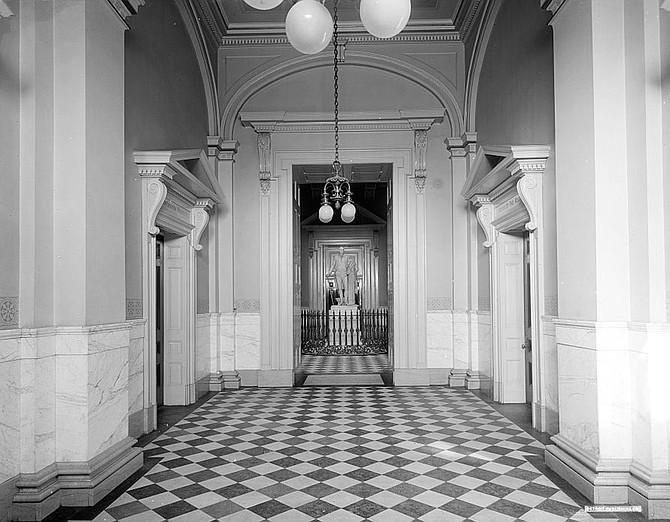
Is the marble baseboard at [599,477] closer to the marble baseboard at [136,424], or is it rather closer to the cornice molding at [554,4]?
the cornice molding at [554,4]

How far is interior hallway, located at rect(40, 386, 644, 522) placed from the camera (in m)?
4.42

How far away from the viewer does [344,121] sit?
10781mm

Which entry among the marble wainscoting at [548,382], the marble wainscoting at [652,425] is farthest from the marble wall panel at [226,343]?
the marble wainscoting at [652,425]

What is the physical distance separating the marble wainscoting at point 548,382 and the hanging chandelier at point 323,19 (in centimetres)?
396

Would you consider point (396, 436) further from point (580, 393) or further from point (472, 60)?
point (472, 60)

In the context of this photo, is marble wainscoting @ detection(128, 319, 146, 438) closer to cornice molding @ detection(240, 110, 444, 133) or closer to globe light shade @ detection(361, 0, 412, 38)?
globe light shade @ detection(361, 0, 412, 38)

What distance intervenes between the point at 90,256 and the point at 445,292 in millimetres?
7121

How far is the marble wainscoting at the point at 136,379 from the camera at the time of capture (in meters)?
6.51

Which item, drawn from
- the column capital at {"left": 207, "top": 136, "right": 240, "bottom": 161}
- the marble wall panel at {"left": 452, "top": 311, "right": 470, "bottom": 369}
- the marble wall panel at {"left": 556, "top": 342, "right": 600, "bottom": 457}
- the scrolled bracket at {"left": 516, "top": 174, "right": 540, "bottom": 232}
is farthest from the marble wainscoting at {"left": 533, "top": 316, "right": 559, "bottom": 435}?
the column capital at {"left": 207, "top": 136, "right": 240, "bottom": 161}

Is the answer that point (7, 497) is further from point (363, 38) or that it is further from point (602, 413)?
point (363, 38)

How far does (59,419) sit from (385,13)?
382 centimetres

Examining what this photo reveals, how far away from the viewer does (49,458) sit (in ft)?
14.9

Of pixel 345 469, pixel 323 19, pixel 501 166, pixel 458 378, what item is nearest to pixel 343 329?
pixel 458 378

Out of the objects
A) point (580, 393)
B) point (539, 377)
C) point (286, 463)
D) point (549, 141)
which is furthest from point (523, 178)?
point (286, 463)
